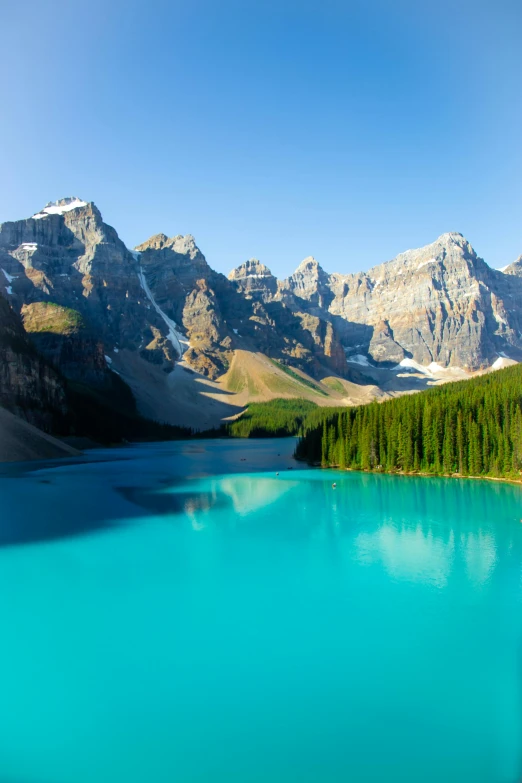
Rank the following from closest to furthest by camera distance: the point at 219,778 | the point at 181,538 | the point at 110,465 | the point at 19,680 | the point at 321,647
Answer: the point at 219,778, the point at 19,680, the point at 321,647, the point at 181,538, the point at 110,465

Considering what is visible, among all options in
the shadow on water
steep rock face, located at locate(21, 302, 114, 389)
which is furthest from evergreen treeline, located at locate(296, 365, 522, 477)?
steep rock face, located at locate(21, 302, 114, 389)

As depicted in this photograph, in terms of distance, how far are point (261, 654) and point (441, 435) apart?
4792 centimetres

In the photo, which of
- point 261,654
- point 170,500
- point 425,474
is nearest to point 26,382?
point 170,500

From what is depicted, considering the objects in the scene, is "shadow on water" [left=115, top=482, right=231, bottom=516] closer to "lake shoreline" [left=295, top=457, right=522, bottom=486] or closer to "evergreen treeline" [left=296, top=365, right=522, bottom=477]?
"lake shoreline" [left=295, top=457, right=522, bottom=486]

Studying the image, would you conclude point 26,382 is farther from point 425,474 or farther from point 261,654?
point 261,654

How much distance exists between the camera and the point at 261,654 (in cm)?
1312

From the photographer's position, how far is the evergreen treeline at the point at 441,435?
168ft

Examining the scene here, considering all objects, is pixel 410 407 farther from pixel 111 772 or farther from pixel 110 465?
pixel 111 772

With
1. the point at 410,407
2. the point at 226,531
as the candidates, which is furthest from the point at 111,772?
the point at 410,407

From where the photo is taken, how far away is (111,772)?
892 centimetres

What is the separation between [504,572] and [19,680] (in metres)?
17.0

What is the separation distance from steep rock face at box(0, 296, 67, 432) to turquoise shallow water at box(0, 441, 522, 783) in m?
75.4

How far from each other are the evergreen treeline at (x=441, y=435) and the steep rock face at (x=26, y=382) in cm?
6018

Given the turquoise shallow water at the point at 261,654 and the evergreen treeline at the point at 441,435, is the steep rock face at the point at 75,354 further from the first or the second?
the turquoise shallow water at the point at 261,654
